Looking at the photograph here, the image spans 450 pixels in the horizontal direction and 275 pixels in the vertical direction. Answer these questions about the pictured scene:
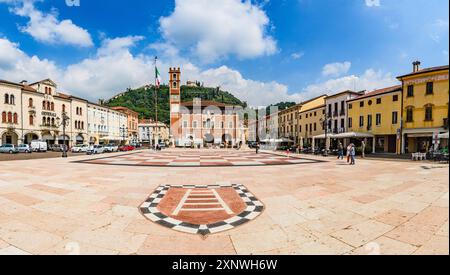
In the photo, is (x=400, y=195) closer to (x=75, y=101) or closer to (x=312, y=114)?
(x=312, y=114)

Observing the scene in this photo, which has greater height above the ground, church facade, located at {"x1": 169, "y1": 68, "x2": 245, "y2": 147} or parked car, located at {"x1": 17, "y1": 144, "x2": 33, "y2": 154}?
church facade, located at {"x1": 169, "y1": 68, "x2": 245, "y2": 147}

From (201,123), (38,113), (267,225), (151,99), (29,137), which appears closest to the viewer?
(267,225)

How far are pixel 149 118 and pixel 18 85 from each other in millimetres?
57397

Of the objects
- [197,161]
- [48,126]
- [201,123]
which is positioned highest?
[201,123]

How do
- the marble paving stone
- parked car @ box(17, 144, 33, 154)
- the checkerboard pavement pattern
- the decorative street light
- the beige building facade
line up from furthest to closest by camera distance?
1. the decorative street light
2. the beige building facade
3. parked car @ box(17, 144, 33, 154)
4. the checkerboard pavement pattern
5. the marble paving stone

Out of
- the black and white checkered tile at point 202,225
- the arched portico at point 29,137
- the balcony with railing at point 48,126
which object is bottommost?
the black and white checkered tile at point 202,225

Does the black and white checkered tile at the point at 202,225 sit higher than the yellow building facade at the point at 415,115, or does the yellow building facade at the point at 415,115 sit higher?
the yellow building facade at the point at 415,115

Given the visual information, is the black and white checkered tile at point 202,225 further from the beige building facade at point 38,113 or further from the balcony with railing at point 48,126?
the balcony with railing at point 48,126

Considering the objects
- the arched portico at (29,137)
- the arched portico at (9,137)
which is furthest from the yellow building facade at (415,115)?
the arched portico at (29,137)

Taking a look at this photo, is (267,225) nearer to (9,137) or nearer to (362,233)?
(362,233)

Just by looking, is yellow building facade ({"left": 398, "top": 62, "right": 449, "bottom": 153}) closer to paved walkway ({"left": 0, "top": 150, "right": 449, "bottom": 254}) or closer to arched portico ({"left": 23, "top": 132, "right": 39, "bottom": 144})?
paved walkway ({"left": 0, "top": 150, "right": 449, "bottom": 254})

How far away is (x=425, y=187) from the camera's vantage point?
6637 millimetres

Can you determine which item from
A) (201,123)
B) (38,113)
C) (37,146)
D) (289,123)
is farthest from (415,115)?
(201,123)

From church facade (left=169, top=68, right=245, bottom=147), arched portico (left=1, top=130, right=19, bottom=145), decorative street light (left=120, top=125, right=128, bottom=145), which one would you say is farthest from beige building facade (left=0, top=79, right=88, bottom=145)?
church facade (left=169, top=68, right=245, bottom=147)
